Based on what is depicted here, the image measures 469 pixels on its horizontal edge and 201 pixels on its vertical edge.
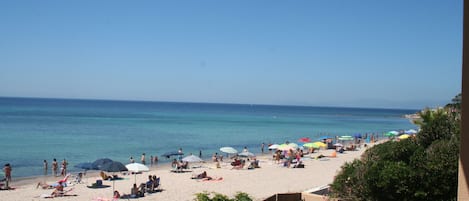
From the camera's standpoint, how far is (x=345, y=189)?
28.7 ft

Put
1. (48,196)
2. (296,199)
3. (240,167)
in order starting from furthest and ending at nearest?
(240,167) < (48,196) < (296,199)

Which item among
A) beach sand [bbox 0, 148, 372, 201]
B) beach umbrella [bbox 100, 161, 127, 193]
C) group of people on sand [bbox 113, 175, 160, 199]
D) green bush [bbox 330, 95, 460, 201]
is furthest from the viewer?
beach umbrella [bbox 100, 161, 127, 193]

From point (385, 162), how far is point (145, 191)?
36.9ft

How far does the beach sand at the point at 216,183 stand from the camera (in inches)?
644

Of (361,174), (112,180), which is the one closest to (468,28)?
(361,174)

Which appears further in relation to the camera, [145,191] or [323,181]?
[323,181]

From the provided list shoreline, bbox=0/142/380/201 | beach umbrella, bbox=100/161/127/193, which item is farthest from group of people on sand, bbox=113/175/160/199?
beach umbrella, bbox=100/161/127/193

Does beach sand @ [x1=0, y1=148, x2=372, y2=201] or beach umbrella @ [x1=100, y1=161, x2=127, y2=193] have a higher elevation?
beach umbrella @ [x1=100, y1=161, x2=127, y2=193]

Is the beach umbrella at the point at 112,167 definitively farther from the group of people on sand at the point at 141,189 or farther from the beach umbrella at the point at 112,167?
the group of people on sand at the point at 141,189

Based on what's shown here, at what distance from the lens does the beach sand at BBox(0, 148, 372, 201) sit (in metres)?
16.4

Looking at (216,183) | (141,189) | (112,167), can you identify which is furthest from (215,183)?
(112,167)

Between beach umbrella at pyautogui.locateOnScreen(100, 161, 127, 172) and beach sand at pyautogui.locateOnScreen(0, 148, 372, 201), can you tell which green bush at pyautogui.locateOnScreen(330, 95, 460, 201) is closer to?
beach sand at pyautogui.locateOnScreen(0, 148, 372, 201)

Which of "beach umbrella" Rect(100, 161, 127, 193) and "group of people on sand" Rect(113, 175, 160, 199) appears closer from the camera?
"group of people on sand" Rect(113, 175, 160, 199)

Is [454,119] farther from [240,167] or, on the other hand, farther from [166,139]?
[166,139]
